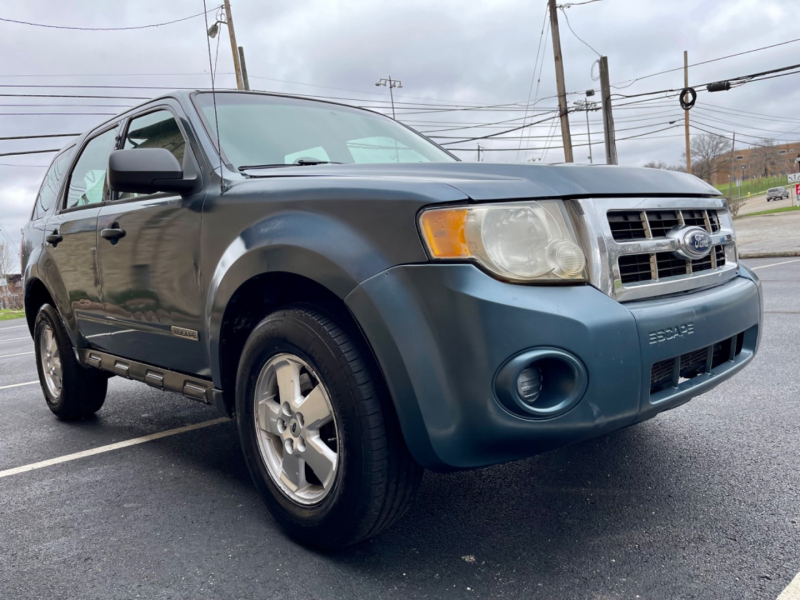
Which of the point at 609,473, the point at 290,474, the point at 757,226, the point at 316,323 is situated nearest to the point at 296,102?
the point at 316,323

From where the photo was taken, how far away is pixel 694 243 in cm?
224

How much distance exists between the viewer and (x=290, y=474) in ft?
7.72

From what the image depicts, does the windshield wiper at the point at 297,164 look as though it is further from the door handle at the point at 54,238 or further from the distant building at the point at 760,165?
the distant building at the point at 760,165

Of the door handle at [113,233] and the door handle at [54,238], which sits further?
the door handle at [54,238]

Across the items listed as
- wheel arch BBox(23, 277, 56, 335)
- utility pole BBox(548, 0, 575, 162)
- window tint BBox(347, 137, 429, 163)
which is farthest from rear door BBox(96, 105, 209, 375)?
utility pole BBox(548, 0, 575, 162)

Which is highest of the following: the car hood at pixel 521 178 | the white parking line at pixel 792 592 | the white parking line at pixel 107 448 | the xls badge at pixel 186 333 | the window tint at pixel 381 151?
the window tint at pixel 381 151

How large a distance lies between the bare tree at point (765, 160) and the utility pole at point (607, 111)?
271 feet

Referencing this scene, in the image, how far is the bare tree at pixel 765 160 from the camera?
9244 cm

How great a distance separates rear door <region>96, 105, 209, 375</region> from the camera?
8.96 ft

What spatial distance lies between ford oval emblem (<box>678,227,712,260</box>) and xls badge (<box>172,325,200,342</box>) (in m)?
1.90

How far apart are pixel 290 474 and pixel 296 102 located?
1928 mm

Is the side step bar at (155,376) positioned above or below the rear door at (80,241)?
below

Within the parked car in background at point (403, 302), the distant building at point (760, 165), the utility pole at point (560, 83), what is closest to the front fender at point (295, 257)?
the parked car in background at point (403, 302)

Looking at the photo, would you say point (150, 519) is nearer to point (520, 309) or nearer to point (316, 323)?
point (316, 323)
